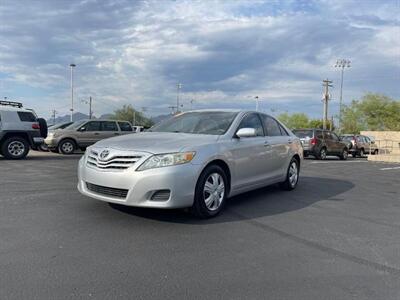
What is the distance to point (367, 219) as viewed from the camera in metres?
6.16

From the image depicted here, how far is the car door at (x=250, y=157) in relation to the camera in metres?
6.29

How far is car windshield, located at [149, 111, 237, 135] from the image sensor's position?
21.1 ft

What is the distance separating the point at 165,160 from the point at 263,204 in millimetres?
2431

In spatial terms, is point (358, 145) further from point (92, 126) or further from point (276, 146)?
point (276, 146)

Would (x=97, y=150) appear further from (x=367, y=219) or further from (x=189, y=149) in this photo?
(x=367, y=219)

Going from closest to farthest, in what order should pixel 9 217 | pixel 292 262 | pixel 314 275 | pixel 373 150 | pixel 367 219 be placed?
pixel 314 275 → pixel 292 262 → pixel 9 217 → pixel 367 219 → pixel 373 150

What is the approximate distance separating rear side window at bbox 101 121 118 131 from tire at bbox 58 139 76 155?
161 centimetres

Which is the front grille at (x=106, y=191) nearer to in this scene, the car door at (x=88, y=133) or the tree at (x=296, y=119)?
the car door at (x=88, y=133)

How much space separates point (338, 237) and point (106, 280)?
2.96 metres

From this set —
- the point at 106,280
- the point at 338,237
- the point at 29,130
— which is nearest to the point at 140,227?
the point at 106,280

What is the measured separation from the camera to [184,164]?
17.2ft

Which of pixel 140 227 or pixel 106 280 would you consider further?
pixel 140 227

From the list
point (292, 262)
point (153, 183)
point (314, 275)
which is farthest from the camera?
point (153, 183)

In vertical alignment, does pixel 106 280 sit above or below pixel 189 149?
below
